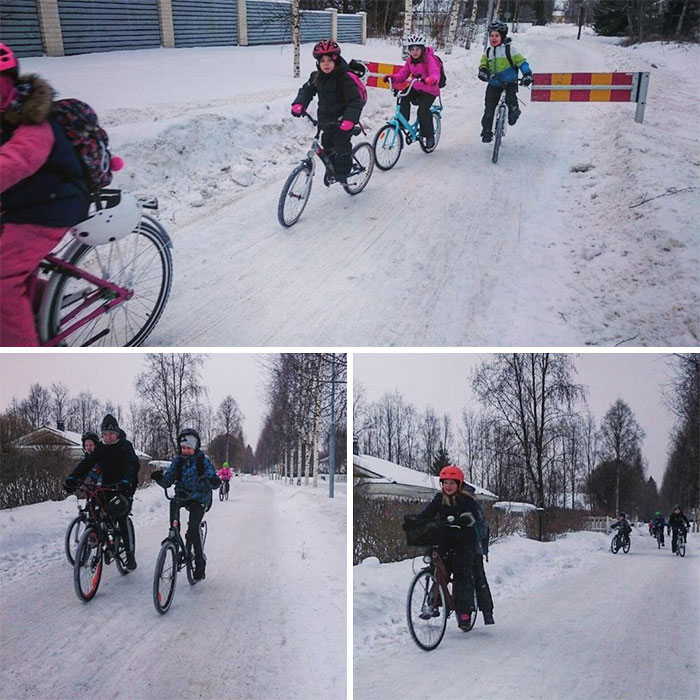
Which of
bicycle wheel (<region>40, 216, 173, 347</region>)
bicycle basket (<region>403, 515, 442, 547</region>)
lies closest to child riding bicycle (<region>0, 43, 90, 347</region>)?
bicycle wheel (<region>40, 216, 173, 347</region>)

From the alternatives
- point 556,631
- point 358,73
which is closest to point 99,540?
point 556,631

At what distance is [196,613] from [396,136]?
184 inches

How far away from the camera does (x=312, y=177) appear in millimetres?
4730

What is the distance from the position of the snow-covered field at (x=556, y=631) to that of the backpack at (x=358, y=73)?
3282 millimetres

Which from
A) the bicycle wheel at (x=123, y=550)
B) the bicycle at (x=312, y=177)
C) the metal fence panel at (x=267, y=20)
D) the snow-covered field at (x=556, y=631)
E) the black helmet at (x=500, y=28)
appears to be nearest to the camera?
the snow-covered field at (x=556, y=631)

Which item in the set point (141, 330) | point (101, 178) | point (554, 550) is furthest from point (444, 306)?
point (101, 178)

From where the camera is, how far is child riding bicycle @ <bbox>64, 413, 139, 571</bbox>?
8.32 feet

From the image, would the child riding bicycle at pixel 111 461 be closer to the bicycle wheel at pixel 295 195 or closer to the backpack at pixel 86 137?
the backpack at pixel 86 137

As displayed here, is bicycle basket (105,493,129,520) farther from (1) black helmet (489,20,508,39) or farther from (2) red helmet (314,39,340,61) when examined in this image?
(1) black helmet (489,20,508,39)

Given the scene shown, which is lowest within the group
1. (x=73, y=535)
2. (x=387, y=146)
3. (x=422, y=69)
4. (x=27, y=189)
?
(x=73, y=535)

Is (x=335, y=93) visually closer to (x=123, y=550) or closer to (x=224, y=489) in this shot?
(x=224, y=489)

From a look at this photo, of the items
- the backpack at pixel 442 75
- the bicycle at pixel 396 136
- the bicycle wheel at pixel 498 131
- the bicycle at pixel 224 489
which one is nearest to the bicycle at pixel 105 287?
the bicycle at pixel 224 489

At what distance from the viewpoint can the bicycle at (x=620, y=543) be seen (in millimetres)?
2715

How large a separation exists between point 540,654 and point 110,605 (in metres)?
1.69
